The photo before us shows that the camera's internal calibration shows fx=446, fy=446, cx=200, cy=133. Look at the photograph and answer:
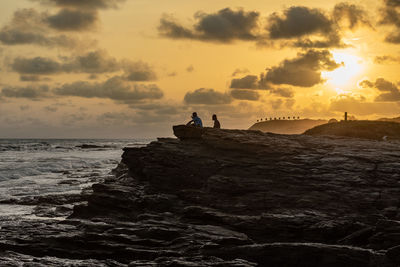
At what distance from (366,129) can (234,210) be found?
44650mm

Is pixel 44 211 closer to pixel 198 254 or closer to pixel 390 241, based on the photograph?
pixel 198 254

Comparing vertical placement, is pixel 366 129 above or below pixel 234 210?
above

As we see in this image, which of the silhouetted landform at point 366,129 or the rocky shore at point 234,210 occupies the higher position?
the silhouetted landform at point 366,129

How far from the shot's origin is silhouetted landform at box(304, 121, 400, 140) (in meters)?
57.2

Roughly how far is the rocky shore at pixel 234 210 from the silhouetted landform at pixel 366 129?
98.8 feet

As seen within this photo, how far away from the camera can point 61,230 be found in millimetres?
17109

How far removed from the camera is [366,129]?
Result: 59.5m

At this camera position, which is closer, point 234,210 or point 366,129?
point 234,210

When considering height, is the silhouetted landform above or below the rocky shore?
above

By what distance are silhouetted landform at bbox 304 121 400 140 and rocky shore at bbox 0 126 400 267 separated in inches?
1185

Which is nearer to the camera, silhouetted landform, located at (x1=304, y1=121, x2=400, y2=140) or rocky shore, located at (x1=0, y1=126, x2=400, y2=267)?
rocky shore, located at (x1=0, y1=126, x2=400, y2=267)

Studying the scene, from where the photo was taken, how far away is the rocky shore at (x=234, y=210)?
14.5 meters

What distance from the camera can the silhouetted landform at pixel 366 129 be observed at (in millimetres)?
57250

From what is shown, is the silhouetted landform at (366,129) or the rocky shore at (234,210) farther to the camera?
the silhouetted landform at (366,129)
